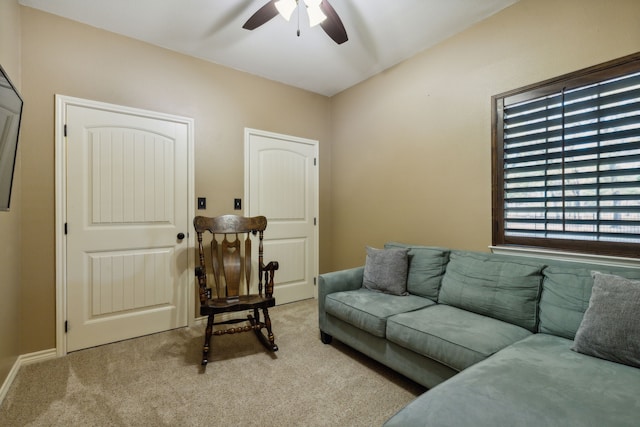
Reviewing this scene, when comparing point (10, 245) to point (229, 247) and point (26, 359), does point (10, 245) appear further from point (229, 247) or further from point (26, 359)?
point (229, 247)

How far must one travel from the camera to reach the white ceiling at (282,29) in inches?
88.7

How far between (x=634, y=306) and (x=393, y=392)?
1.29 metres

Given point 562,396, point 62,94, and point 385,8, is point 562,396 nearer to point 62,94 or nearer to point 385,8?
point 385,8

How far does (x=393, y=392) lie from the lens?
1.84 m

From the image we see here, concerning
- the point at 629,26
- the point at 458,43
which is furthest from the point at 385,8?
the point at 629,26

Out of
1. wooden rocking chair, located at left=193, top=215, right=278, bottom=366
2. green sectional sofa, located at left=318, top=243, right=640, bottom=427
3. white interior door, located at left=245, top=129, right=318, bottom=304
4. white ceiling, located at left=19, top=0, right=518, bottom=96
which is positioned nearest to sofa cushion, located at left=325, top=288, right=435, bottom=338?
green sectional sofa, located at left=318, top=243, right=640, bottom=427

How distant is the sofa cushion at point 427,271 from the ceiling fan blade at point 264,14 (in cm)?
213

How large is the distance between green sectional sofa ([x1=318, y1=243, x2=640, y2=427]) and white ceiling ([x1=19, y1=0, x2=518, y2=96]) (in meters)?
1.90

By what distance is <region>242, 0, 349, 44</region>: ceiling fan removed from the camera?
1871 mm

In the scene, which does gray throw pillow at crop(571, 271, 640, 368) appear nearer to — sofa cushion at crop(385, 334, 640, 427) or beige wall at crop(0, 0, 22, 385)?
sofa cushion at crop(385, 334, 640, 427)

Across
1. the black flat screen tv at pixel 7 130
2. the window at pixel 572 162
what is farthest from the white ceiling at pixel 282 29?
the black flat screen tv at pixel 7 130

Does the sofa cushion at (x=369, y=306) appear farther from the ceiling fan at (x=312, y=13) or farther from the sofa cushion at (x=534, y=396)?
the ceiling fan at (x=312, y=13)

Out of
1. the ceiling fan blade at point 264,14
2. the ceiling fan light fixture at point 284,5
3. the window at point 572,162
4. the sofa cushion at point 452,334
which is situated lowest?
the sofa cushion at point 452,334

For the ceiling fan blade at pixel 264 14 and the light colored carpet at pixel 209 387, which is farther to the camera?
the ceiling fan blade at pixel 264 14
